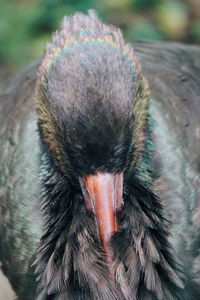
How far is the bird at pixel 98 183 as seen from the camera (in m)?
3.87

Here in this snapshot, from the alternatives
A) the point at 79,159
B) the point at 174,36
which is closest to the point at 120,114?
the point at 79,159

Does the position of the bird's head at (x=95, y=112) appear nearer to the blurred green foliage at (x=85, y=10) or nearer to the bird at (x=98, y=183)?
the bird at (x=98, y=183)

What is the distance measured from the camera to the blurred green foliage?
6.89 m

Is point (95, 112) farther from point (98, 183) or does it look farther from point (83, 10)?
point (83, 10)

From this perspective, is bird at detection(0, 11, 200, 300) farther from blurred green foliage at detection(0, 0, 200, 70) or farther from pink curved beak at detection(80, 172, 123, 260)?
blurred green foliage at detection(0, 0, 200, 70)

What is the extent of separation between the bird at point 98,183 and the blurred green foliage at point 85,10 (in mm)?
2116

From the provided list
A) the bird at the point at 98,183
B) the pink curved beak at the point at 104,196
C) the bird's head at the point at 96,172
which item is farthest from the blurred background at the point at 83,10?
the pink curved beak at the point at 104,196

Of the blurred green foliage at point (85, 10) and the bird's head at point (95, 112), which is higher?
the blurred green foliage at point (85, 10)

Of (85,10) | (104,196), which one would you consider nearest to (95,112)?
(104,196)

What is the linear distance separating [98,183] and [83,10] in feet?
10.1

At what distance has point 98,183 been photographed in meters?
3.93

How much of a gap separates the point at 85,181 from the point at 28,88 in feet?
4.32

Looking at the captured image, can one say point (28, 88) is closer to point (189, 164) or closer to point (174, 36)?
point (189, 164)

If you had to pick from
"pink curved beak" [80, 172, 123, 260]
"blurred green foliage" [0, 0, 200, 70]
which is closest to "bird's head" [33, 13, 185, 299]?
"pink curved beak" [80, 172, 123, 260]
